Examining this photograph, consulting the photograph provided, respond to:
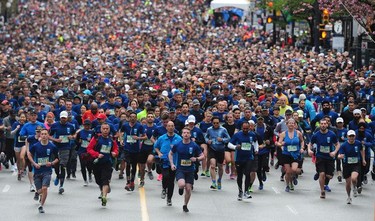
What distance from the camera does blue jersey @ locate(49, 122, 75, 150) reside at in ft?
76.3

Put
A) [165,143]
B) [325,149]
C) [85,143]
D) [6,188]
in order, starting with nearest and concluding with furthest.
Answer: [165,143]
[325,149]
[85,143]
[6,188]

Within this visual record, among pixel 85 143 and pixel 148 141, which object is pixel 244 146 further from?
pixel 85 143

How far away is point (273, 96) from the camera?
29.7 metres

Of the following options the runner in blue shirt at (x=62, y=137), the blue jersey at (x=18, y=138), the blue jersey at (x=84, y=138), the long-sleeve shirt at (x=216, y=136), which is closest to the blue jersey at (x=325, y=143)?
the long-sleeve shirt at (x=216, y=136)

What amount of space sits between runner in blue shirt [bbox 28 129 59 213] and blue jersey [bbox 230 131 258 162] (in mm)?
3645

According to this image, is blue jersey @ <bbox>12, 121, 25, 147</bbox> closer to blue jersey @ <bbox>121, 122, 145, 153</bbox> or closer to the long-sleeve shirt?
blue jersey @ <bbox>121, 122, 145, 153</bbox>

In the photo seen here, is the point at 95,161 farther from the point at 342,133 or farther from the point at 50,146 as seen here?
the point at 342,133

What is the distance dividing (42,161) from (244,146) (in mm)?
3998

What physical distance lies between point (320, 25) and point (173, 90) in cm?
2255

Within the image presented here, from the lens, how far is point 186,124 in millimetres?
23797

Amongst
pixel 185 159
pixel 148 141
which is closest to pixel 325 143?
pixel 185 159

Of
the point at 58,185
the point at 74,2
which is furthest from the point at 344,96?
the point at 74,2

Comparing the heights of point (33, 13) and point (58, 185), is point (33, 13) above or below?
above

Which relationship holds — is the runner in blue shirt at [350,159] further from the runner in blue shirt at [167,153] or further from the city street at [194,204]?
the runner in blue shirt at [167,153]
